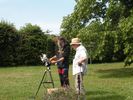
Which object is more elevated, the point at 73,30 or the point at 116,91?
the point at 73,30

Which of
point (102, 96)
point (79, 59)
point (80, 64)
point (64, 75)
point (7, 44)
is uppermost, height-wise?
point (7, 44)

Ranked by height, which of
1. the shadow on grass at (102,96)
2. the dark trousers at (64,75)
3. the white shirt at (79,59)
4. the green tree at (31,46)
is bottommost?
the shadow on grass at (102,96)

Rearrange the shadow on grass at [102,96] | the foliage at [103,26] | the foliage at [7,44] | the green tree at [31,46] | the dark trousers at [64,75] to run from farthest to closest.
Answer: the green tree at [31,46] < the foliage at [7,44] < the foliage at [103,26] < the shadow on grass at [102,96] < the dark trousers at [64,75]

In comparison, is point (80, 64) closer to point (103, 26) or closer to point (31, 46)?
point (103, 26)

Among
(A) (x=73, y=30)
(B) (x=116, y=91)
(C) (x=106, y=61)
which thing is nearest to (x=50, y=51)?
(C) (x=106, y=61)

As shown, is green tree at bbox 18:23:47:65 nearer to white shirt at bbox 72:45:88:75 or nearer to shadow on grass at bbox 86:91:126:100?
shadow on grass at bbox 86:91:126:100

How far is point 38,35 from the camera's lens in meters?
41.5

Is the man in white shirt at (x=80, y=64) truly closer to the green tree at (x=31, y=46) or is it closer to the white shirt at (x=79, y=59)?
the white shirt at (x=79, y=59)

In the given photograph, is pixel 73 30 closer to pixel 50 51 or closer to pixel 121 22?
pixel 121 22

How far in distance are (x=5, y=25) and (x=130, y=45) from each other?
18.3 m

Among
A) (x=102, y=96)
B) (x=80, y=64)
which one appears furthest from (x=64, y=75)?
(x=102, y=96)

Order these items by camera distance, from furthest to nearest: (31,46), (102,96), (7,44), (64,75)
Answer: (31,46)
(7,44)
(102,96)
(64,75)

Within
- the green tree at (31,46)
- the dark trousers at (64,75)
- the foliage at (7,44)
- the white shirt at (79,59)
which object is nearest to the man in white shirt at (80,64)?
the white shirt at (79,59)

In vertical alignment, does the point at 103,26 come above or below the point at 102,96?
above
